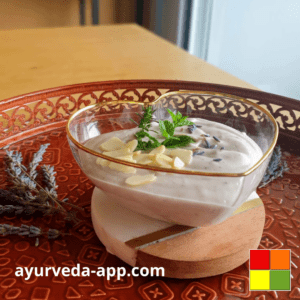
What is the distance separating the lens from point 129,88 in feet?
3.14

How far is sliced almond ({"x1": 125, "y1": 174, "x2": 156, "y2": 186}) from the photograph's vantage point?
470mm

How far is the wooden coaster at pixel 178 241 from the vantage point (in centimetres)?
49

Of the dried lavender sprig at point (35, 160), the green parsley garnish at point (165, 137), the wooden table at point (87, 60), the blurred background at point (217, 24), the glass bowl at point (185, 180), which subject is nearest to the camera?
the glass bowl at point (185, 180)

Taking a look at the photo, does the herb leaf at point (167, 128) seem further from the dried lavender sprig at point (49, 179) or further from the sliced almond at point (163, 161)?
the dried lavender sprig at point (49, 179)

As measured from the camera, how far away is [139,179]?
475 millimetres

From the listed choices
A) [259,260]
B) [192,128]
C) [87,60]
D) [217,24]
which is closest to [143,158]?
[192,128]

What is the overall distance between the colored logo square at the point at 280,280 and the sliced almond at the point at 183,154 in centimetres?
21

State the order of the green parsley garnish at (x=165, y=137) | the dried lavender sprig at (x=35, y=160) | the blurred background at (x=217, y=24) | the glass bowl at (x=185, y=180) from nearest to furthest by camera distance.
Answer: the glass bowl at (x=185, y=180)
the green parsley garnish at (x=165, y=137)
the dried lavender sprig at (x=35, y=160)
the blurred background at (x=217, y=24)

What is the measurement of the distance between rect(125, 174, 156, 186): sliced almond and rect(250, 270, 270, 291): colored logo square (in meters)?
0.21

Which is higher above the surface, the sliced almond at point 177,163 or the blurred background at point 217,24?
the sliced almond at point 177,163

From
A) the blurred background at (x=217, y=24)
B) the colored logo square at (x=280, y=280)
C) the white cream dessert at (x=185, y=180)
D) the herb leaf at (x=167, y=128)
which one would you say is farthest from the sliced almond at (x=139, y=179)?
the blurred background at (x=217, y=24)

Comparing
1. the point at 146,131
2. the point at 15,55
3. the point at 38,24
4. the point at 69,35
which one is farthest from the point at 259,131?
the point at 38,24

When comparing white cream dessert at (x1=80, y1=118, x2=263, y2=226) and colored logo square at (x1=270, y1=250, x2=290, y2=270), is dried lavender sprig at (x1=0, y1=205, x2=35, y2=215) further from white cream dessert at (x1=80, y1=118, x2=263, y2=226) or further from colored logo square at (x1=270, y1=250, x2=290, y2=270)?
colored logo square at (x1=270, y1=250, x2=290, y2=270)

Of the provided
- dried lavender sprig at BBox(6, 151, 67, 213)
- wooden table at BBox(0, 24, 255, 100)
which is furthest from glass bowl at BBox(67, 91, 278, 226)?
wooden table at BBox(0, 24, 255, 100)
